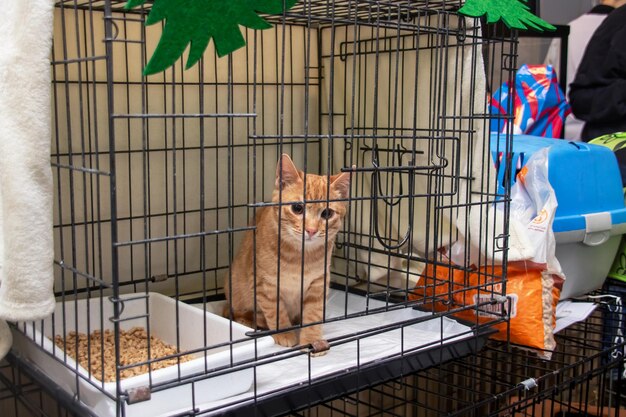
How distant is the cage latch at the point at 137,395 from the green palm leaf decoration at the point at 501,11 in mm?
998

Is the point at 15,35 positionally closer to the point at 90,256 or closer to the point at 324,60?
the point at 90,256

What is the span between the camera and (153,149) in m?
1.77

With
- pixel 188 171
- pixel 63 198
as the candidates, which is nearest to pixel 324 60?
pixel 188 171

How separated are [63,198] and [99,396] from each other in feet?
2.19

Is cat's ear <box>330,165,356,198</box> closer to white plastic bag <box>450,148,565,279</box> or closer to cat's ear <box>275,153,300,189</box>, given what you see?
cat's ear <box>275,153,300,189</box>

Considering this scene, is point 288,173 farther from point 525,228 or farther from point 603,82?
point 603,82

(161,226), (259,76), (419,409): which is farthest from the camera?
(419,409)

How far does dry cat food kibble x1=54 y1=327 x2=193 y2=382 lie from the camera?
4.33 ft

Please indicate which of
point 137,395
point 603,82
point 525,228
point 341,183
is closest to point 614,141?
point 603,82

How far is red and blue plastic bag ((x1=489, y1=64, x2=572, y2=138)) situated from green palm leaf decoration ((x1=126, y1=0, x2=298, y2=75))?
1.51m

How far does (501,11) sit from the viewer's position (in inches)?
58.7

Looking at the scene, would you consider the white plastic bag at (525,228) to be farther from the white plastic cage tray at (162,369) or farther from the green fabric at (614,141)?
the white plastic cage tray at (162,369)

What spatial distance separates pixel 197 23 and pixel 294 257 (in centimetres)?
70

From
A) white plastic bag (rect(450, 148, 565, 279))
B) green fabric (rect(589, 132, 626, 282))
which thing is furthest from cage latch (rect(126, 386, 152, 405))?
green fabric (rect(589, 132, 626, 282))
